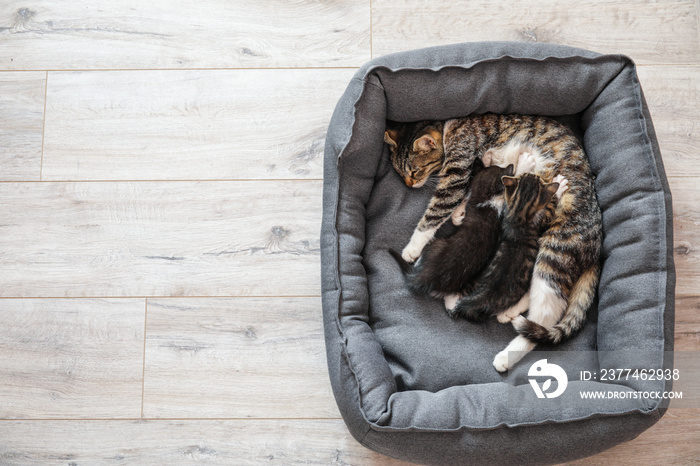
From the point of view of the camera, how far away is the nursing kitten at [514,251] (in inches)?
57.7

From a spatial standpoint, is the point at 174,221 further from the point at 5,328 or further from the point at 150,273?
the point at 5,328

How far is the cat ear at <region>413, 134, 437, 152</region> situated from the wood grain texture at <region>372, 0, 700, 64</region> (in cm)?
39

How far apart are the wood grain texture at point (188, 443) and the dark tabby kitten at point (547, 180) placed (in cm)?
57

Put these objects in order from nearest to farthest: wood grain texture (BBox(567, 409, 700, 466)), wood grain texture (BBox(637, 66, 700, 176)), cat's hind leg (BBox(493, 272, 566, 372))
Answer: cat's hind leg (BBox(493, 272, 566, 372)) → wood grain texture (BBox(567, 409, 700, 466)) → wood grain texture (BBox(637, 66, 700, 176))

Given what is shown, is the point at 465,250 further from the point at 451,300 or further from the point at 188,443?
the point at 188,443

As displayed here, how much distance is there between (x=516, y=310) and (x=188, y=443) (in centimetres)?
106

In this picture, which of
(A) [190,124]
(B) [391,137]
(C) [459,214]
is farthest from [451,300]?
(A) [190,124]

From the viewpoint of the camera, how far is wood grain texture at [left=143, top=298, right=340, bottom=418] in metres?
1.58

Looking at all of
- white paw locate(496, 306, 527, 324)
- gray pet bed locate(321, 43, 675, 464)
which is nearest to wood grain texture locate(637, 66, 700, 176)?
gray pet bed locate(321, 43, 675, 464)

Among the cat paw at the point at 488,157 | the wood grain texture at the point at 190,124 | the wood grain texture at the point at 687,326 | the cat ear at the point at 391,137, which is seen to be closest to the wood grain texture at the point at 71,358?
the wood grain texture at the point at 190,124

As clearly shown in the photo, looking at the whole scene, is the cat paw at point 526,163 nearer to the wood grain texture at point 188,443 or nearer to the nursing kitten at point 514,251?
the nursing kitten at point 514,251

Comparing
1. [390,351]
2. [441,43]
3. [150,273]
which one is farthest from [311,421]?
[441,43]

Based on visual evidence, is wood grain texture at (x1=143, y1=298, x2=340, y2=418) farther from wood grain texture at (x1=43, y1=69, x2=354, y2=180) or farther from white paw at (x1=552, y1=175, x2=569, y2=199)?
white paw at (x1=552, y1=175, x2=569, y2=199)

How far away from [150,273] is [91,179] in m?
0.38
